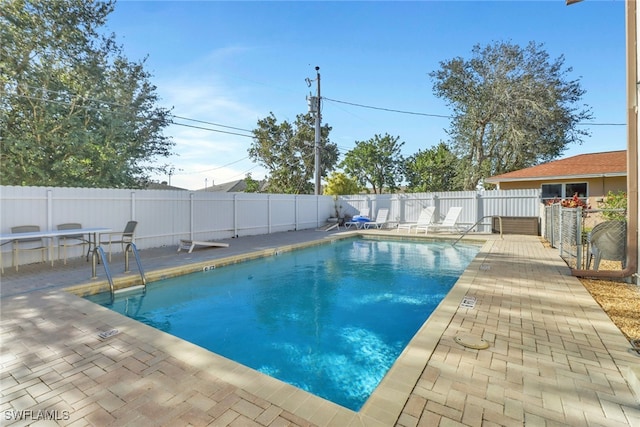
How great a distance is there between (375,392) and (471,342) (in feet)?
4.07

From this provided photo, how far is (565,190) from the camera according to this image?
13.7 meters

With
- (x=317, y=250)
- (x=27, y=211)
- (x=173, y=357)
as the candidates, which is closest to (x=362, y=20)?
(x=317, y=250)

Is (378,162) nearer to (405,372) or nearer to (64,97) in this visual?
(64,97)

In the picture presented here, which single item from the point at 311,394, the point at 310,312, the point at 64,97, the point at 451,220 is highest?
the point at 64,97

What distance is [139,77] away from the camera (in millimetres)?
15484

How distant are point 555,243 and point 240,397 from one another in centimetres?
921

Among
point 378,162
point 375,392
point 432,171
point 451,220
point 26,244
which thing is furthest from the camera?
point 378,162

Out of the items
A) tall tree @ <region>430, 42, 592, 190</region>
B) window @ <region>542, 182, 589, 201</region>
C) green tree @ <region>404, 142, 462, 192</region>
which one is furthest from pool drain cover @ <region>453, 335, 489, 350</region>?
green tree @ <region>404, 142, 462, 192</region>

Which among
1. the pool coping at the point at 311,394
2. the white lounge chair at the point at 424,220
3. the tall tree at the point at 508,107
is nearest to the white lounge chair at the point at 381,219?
the white lounge chair at the point at 424,220

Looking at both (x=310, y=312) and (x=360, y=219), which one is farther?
(x=360, y=219)

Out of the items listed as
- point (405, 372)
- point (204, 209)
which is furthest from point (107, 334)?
point (204, 209)

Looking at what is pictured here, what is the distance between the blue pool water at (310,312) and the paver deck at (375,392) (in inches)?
27.5

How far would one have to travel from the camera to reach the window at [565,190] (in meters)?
13.3

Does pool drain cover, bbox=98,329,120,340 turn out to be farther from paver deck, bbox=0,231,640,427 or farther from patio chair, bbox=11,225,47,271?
patio chair, bbox=11,225,47,271
